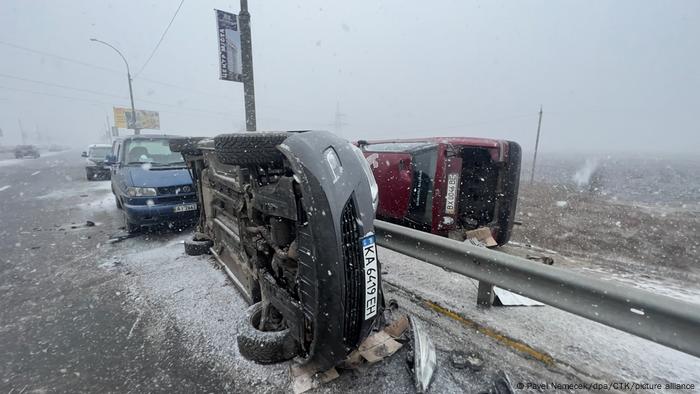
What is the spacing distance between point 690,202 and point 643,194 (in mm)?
2365

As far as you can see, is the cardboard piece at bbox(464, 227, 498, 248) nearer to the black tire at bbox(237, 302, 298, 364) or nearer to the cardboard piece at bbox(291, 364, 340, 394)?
the cardboard piece at bbox(291, 364, 340, 394)

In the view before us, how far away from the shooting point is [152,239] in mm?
5777

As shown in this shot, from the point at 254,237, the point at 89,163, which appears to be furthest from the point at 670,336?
Result: the point at 89,163

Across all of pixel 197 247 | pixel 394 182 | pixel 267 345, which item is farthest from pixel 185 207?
pixel 267 345

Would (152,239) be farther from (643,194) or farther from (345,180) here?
(643,194)

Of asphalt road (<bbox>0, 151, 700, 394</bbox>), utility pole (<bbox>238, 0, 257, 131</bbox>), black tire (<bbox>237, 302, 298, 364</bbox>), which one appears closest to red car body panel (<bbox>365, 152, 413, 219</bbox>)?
asphalt road (<bbox>0, 151, 700, 394</bbox>)

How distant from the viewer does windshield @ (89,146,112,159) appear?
621 inches

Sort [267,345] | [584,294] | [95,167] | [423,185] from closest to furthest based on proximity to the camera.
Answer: [584,294] → [267,345] → [423,185] → [95,167]

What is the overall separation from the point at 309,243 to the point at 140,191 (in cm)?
521

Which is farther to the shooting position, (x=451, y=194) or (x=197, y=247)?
(x=451, y=194)

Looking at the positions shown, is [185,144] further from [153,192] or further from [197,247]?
[153,192]

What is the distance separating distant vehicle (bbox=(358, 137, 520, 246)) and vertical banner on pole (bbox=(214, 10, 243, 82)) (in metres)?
4.63

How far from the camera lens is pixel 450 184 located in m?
4.96

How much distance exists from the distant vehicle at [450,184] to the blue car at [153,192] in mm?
3694
